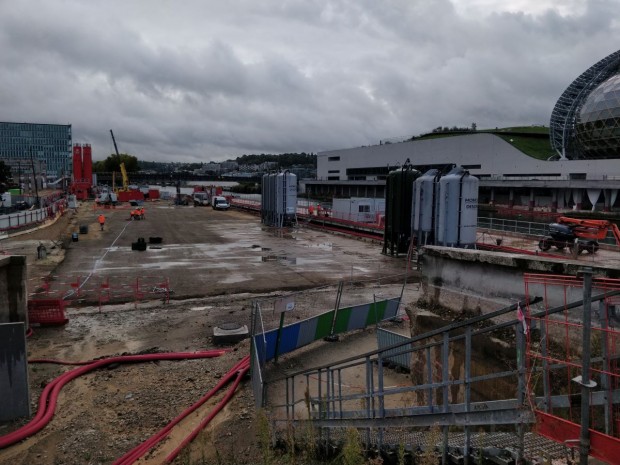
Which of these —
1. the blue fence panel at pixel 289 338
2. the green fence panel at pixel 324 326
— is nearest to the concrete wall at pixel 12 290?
the blue fence panel at pixel 289 338

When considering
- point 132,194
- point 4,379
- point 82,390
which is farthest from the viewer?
point 132,194

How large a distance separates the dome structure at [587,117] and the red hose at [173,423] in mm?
83290

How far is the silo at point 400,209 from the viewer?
2733cm

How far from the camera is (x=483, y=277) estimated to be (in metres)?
8.05

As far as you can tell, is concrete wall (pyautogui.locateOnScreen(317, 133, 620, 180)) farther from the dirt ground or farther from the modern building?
the dirt ground

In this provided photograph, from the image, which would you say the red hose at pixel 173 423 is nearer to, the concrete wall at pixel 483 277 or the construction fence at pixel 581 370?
the concrete wall at pixel 483 277

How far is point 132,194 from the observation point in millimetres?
86875

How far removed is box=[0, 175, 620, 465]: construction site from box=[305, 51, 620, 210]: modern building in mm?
54338

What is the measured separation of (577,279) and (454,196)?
1738 centimetres

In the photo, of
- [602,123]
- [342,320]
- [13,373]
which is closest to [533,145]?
[602,123]

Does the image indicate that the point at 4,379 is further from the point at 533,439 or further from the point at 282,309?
the point at 533,439

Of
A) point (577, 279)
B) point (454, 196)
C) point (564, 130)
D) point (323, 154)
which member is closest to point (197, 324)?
point (577, 279)

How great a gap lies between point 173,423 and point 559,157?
98815 millimetres

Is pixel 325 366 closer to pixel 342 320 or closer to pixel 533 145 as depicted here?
pixel 342 320
